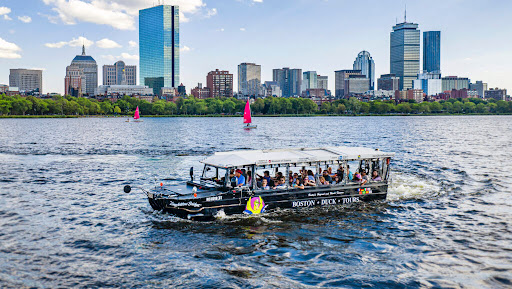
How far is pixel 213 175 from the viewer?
26.0 metres

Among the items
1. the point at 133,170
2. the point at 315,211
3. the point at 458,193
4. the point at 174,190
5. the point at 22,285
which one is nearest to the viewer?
the point at 22,285

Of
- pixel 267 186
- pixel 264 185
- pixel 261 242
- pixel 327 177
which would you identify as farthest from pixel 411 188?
pixel 261 242

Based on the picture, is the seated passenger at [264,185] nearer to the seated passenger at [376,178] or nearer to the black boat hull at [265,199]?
the black boat hull at [265,199]

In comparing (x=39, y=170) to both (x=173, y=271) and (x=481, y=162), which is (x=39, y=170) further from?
(x=481, y=162)

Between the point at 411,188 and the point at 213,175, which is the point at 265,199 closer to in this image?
the point at 213,175

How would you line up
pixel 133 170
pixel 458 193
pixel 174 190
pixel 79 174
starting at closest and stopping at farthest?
pixel 174 190, pixel 458 193, pixel 79 174, pixel 133 170

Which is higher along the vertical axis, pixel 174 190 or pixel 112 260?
pixel 174 190

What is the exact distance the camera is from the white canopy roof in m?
24.2

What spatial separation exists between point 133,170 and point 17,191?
1245 cm

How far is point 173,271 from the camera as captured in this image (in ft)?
57.6

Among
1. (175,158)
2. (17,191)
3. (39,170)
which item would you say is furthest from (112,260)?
(175,158)

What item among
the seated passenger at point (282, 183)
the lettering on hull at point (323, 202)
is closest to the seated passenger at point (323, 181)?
the lettering on hull at point (323, 202)

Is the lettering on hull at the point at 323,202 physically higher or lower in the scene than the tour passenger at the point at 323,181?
lower

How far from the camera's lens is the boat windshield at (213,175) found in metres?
25.0
